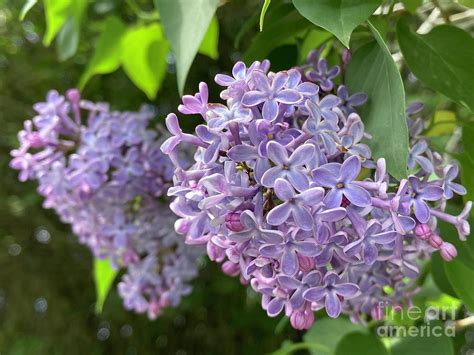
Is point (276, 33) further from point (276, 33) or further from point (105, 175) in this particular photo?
point (105, 175)

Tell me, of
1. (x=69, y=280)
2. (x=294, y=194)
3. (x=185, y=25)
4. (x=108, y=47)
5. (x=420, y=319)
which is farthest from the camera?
(x=69, y=280)

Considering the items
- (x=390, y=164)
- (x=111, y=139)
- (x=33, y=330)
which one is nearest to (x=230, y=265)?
(x=390, y=164)

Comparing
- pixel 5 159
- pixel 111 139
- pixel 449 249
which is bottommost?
pixel 5 159

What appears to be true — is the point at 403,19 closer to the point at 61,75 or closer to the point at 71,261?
the point at 61,75

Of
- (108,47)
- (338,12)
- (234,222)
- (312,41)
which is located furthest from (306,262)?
(108,47)

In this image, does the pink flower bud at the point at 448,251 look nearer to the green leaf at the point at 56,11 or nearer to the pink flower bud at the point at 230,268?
the pink flower bud at the point at 230,268
